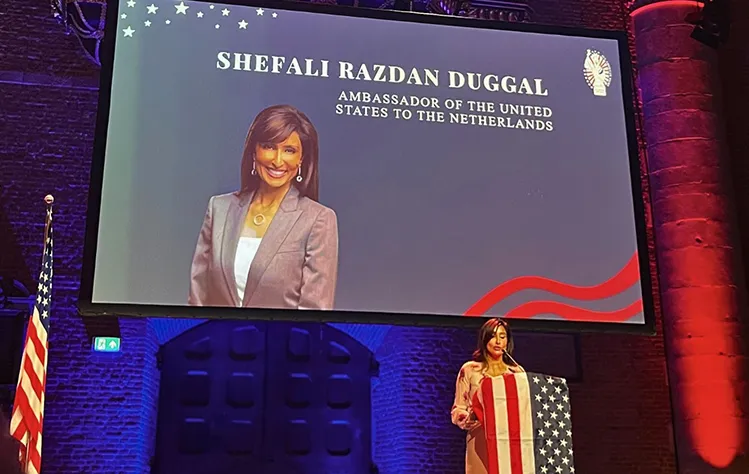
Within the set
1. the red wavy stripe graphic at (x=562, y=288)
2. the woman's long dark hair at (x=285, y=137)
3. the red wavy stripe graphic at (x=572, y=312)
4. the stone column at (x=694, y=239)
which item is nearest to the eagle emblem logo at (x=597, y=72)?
the stone column at (x=694, y=239)

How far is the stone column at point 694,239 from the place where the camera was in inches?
244

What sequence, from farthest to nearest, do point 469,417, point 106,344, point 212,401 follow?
point 212,401 < point 106,344 < point 469,417

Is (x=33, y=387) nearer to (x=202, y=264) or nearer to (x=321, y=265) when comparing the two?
(x=202, y=264)

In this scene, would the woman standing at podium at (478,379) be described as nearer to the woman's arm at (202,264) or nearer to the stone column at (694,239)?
the woman's arm at (202,264)

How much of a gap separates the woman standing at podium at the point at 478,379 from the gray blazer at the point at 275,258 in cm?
147

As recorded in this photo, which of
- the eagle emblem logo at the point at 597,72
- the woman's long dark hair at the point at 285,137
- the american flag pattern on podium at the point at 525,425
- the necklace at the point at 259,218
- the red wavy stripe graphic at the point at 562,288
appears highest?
the eagle emblem logo at the point at 597,72

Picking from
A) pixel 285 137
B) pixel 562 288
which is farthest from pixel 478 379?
pixel 285 137

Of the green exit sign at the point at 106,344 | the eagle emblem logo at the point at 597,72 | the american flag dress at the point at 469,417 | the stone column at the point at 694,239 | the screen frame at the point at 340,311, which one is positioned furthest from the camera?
the stone column at the point at 694,239

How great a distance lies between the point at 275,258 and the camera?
17.1 feet

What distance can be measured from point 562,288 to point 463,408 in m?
1.90

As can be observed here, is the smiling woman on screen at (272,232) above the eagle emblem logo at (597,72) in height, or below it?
below

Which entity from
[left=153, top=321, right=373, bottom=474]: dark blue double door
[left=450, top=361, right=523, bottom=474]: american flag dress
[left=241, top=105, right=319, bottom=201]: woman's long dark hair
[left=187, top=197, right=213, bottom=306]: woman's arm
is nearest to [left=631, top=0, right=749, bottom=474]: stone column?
[left=153, top=321, right=373, bottom=474]: dark blue double door

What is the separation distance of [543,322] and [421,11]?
101 inches

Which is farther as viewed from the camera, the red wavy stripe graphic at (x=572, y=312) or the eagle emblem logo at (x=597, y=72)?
the eagle emblem logo at (x=597, y=72)
